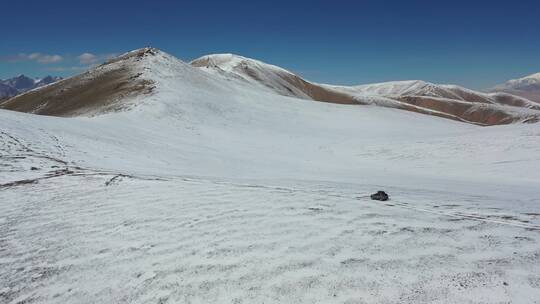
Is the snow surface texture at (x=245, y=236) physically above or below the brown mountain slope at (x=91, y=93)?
below

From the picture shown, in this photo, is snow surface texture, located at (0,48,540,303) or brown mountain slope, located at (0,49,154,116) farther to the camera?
brown mountain slope, located at (0,49,154,116)

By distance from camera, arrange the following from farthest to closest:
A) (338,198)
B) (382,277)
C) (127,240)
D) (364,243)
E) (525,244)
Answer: (338,198) → (127,240) → (364,243) → (525,244) → (382,277)

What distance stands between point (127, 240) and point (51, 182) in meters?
7.42

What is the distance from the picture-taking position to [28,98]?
69875mm

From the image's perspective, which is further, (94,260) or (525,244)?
(94,260)

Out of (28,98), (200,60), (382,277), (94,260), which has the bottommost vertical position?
(94,260)

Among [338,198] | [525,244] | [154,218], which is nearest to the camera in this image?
[525,244]

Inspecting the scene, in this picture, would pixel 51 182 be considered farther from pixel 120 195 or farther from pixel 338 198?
pixel 338 198

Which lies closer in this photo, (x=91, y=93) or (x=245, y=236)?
Answer: (x=245, y=236)

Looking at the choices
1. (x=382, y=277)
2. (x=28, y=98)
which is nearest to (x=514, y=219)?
(x=382, y=277)

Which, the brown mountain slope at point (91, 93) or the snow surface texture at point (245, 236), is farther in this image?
the brown mountain slope at point (91, 93)

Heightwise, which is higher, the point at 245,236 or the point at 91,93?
the point at 91,93

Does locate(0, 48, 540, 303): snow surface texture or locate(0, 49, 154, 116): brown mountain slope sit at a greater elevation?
locate(0, 49, 154, 116): brown mountain slope

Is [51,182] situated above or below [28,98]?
below
